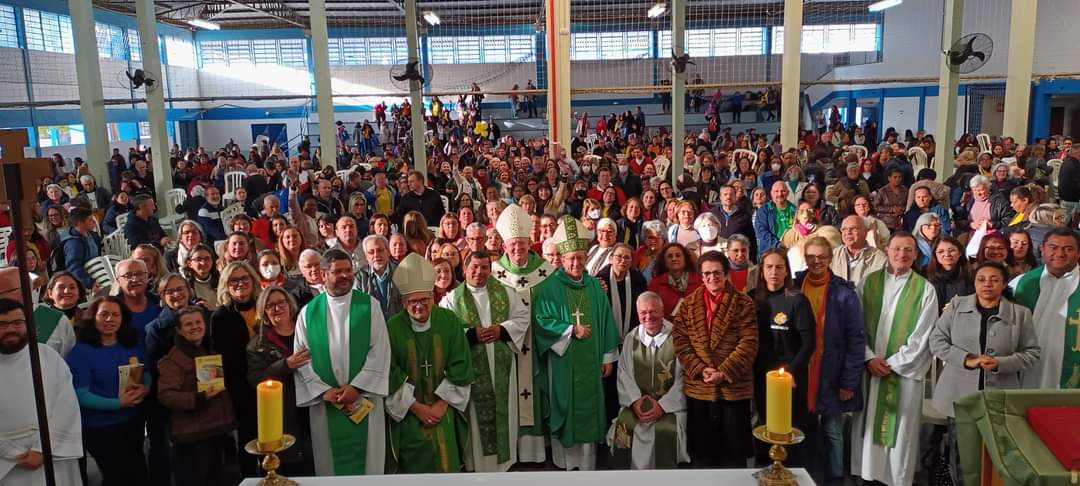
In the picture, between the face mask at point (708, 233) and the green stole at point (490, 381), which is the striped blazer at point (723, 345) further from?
the face mask at point (708, 233)

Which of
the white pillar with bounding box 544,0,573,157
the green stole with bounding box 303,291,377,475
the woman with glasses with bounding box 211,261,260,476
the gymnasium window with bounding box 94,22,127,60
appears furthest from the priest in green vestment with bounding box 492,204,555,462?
the gymnasium window with bounding box 94,22,127,60

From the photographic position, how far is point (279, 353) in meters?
3.81

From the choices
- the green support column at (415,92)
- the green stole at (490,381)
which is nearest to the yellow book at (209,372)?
the green stole at (490,381)

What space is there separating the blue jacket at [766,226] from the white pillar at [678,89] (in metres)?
3.87

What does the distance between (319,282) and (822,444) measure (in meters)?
2.96

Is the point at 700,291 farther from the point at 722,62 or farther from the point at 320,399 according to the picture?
the point at 722,62

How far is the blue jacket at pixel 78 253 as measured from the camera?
6.49m

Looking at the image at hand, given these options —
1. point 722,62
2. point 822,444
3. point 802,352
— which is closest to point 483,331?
point 802,352

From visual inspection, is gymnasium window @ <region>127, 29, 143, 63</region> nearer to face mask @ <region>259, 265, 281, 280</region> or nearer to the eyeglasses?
face mask @ <region>259, 265, 281, 280</region>

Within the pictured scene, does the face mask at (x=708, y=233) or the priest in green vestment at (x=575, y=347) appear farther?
the face mask at (x=708, y=233)

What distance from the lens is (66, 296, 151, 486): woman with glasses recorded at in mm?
3621

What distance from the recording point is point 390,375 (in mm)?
3904

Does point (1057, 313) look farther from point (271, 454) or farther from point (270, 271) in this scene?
point (270, 271)

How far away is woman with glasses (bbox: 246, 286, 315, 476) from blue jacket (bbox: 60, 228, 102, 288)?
3.44 metres
